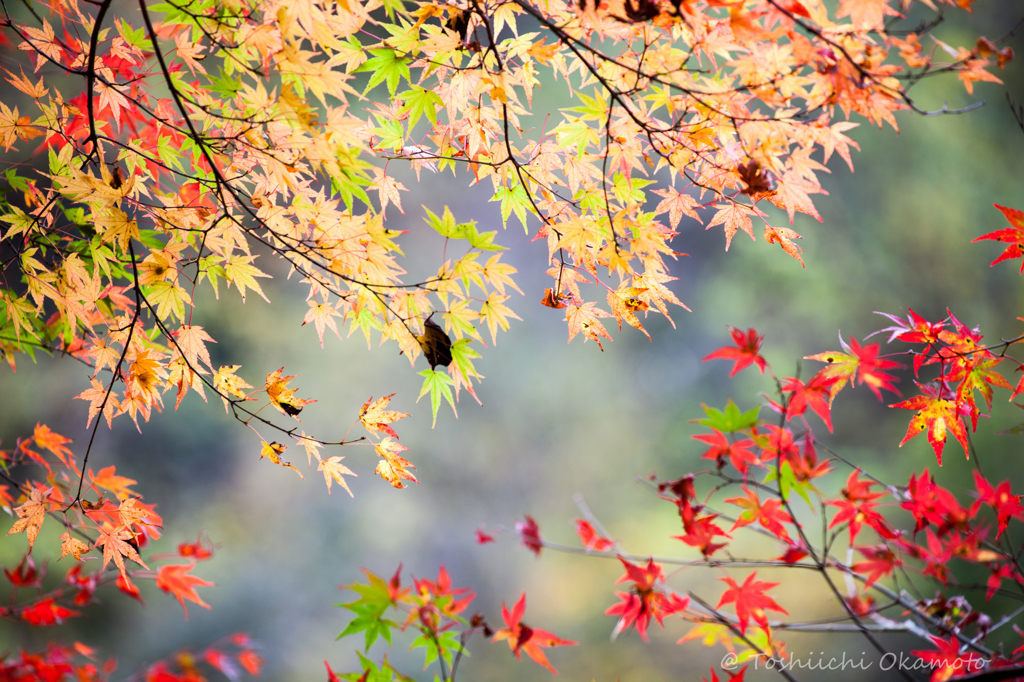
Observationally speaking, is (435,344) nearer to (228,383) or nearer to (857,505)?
(228,383)

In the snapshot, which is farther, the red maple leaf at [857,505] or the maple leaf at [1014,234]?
the red maple leaf at [857,505]

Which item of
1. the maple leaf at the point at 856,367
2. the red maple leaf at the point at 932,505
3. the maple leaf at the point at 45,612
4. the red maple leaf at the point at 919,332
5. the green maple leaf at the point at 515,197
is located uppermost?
the green maple leaf at the point at 515,197

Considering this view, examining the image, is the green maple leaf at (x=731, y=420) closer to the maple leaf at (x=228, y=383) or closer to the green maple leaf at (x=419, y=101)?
the green maple leaf at (x=419, y=101)

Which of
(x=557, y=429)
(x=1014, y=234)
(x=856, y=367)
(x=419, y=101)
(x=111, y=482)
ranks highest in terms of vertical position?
(x=557, y=429)

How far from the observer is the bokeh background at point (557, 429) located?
13.9 feet

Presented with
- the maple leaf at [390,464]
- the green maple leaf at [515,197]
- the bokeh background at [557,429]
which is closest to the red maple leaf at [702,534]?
the maple leaf at [390,464]

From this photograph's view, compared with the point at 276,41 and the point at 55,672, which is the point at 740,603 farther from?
the point at 55,672

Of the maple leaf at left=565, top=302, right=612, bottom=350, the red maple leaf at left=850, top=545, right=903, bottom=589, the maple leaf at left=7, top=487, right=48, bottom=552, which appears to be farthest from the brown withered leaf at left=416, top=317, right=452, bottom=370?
the red maple leaf at left=850, top=545, right=903, bottom=589

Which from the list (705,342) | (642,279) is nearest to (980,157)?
(705,342)

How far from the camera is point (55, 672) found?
2.02 metres

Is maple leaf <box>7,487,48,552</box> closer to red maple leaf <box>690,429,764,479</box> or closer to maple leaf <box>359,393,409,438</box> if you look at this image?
maple leaf <box>359,393,409,438</box>

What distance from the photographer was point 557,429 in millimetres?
5059

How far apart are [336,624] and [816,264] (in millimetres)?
5190

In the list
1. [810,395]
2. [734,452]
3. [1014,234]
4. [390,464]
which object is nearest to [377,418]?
[390,464]
